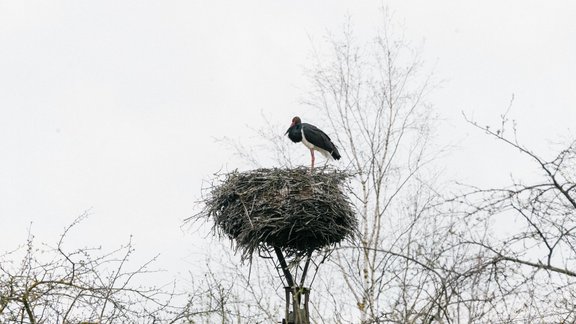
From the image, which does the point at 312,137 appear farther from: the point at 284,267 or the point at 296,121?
the point at 284,267

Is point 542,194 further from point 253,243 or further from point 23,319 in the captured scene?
point 23,319

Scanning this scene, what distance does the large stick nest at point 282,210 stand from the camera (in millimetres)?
7324

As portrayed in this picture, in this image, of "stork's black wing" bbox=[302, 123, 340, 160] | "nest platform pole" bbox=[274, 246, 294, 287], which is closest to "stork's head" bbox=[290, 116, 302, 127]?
"stork's black wing" bbox=[302, 123, 340, 160]

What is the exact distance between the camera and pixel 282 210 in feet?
24.2

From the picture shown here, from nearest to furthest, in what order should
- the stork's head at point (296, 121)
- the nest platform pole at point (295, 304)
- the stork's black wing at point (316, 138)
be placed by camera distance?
the nest platform pole at point (295, 304) < the stork's black wing at point (316, 138) < the stork's head at point (296, 121)

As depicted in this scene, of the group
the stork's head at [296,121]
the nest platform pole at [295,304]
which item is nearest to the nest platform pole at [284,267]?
the nest platform pole at [295,304]

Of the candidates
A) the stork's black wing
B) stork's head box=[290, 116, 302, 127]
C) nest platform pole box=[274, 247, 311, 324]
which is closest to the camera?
nest platform pole box=[274, 247, 311, 324]

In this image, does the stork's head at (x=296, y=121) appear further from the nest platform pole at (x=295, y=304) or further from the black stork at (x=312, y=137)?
the nest platform pole at (x=295, y=304)

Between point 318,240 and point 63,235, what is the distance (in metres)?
2.39

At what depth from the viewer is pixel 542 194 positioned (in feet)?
16.8

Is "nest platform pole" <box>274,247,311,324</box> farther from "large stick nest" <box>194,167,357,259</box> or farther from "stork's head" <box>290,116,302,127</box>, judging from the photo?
"stork's head" <box>290,116,302,127</box>

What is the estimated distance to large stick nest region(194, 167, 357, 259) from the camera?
24.0 ft

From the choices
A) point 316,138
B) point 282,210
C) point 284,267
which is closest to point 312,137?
point 316,138

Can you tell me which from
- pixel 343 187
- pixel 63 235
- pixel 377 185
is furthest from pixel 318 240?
pixel 377 185
